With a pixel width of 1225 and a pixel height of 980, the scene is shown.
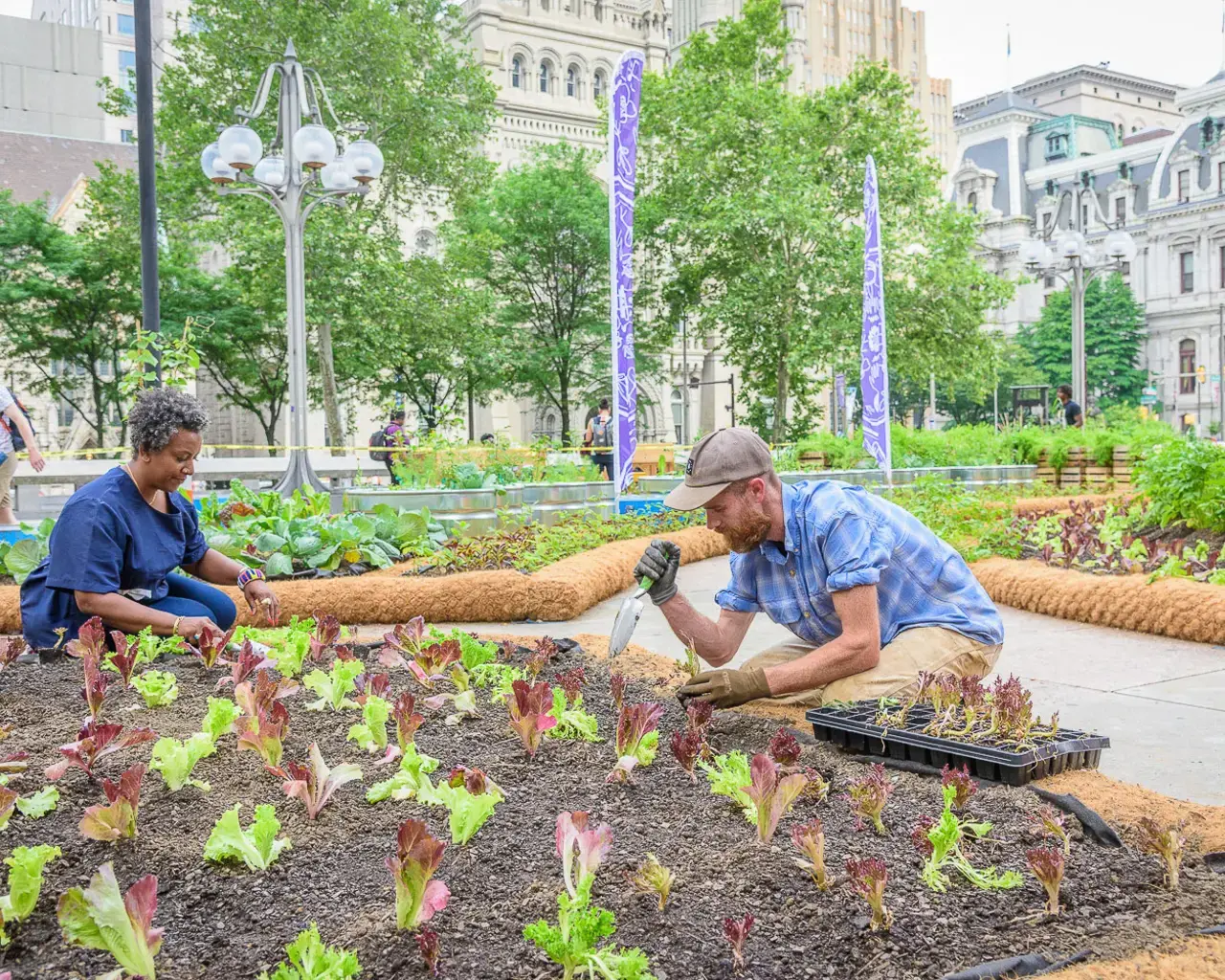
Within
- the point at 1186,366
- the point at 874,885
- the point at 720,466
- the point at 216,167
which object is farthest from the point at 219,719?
the point at 1186,366

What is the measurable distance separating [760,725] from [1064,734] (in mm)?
991

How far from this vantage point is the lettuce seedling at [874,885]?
2295 mm

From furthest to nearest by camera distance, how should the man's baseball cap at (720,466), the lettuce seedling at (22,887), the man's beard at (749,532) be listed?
the man's beard at (749,532)
the man's baseball cap at (720,466)
the lettuce seedling at (22,887)

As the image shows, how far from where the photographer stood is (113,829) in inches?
109

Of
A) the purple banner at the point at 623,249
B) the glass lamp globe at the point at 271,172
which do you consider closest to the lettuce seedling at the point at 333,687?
the purple banner at the point at 623,249

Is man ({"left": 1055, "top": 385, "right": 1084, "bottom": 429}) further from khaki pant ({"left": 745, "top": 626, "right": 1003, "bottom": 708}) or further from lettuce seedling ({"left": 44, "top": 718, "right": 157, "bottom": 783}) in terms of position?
lettuce seedling ({"left": 44, "top": 718, "right": 157, "bottom": 783})

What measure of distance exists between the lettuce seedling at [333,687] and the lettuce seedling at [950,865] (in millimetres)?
2236

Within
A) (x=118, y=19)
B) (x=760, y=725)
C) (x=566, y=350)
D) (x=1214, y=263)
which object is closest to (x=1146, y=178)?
(x=1214, y=263)

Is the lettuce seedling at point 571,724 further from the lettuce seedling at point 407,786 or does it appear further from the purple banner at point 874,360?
the purple banner at point 874,360

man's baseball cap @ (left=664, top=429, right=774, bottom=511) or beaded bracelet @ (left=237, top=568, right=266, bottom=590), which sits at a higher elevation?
man's baseball cap @ (left=664, top=429, right=774, bottom=511)

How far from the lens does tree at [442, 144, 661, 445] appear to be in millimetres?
39531

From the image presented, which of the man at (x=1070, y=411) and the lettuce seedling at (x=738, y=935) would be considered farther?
the man at (x=1070, y=411)

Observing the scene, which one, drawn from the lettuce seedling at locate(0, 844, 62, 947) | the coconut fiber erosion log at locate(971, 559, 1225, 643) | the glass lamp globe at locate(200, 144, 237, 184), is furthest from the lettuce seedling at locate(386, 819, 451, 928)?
the glass lamp globe at locate(200, 144, 237, 184)

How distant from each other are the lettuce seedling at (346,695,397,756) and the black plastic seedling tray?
1385 mm
